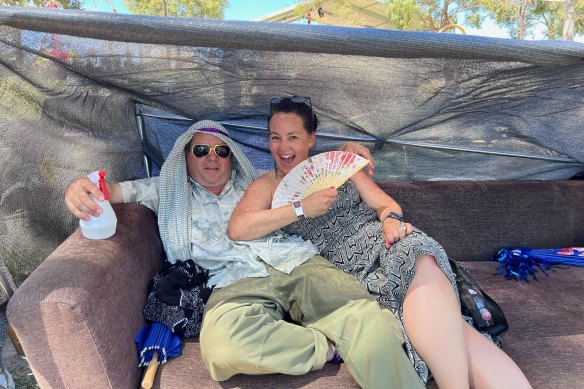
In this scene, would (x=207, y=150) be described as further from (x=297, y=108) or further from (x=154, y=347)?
(x=154, y=347)

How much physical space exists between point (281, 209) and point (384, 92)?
0.86m

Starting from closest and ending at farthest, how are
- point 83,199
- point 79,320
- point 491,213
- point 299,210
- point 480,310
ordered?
point 79,320 → point 83,199 → point 480,310 → point 299,210 → point 491,213

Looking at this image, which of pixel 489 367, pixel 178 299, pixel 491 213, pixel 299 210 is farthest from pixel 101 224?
pixel 491 213

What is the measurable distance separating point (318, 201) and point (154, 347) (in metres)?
0.97

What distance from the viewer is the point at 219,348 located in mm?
1615

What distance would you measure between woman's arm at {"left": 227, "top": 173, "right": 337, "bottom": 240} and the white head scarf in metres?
0.27

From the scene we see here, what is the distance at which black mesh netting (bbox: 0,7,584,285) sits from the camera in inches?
67.0

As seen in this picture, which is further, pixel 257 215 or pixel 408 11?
pixel 408 11

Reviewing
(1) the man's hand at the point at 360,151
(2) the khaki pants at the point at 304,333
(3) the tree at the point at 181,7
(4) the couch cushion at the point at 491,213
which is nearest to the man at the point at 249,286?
(2) the khaki pants at the point at 304,333

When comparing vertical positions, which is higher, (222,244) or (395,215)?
(395,215)

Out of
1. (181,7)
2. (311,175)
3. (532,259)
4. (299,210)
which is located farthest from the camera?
(181,7)

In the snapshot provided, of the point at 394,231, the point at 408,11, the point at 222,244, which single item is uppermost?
the point at 408,11

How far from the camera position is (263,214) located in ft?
6.86

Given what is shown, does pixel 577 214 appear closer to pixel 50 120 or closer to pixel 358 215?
pixel 358 215
